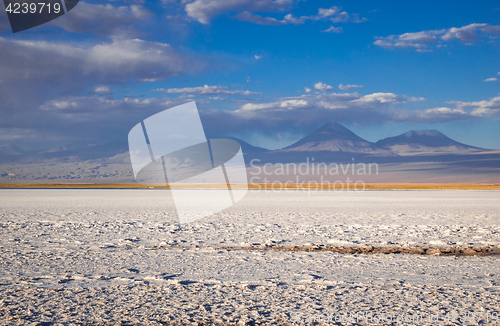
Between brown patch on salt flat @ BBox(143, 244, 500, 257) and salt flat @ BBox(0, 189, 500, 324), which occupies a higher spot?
salt flat @ BBox(0, 189, 500, 324)

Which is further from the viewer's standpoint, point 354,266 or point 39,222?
point 39,222

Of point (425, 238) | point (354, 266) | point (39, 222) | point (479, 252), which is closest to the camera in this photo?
point (354, 266)

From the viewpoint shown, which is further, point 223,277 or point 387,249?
point 387,249

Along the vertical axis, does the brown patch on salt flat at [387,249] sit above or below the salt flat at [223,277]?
below

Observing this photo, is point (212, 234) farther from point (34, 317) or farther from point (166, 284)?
point (34, 317)

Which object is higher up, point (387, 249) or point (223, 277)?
point (223, 277)

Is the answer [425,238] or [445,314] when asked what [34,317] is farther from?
[425,238]

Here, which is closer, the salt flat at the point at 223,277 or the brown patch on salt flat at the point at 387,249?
the salt flat at the point at 223,277

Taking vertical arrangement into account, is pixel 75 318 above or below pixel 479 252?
above

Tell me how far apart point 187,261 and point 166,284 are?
142 centimetres

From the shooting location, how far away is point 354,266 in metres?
6.18

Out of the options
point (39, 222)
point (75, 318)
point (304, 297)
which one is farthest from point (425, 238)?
point (39, 222)

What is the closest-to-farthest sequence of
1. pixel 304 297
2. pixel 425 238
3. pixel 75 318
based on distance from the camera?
1. pixel 75 318
2. pixel 304 297
3. pixel 425 238

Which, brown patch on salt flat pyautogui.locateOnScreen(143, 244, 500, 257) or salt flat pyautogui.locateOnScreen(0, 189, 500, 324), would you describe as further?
brown patch on salt flat pyautogui.locateOnScreen(143, 244, 500, 257)
